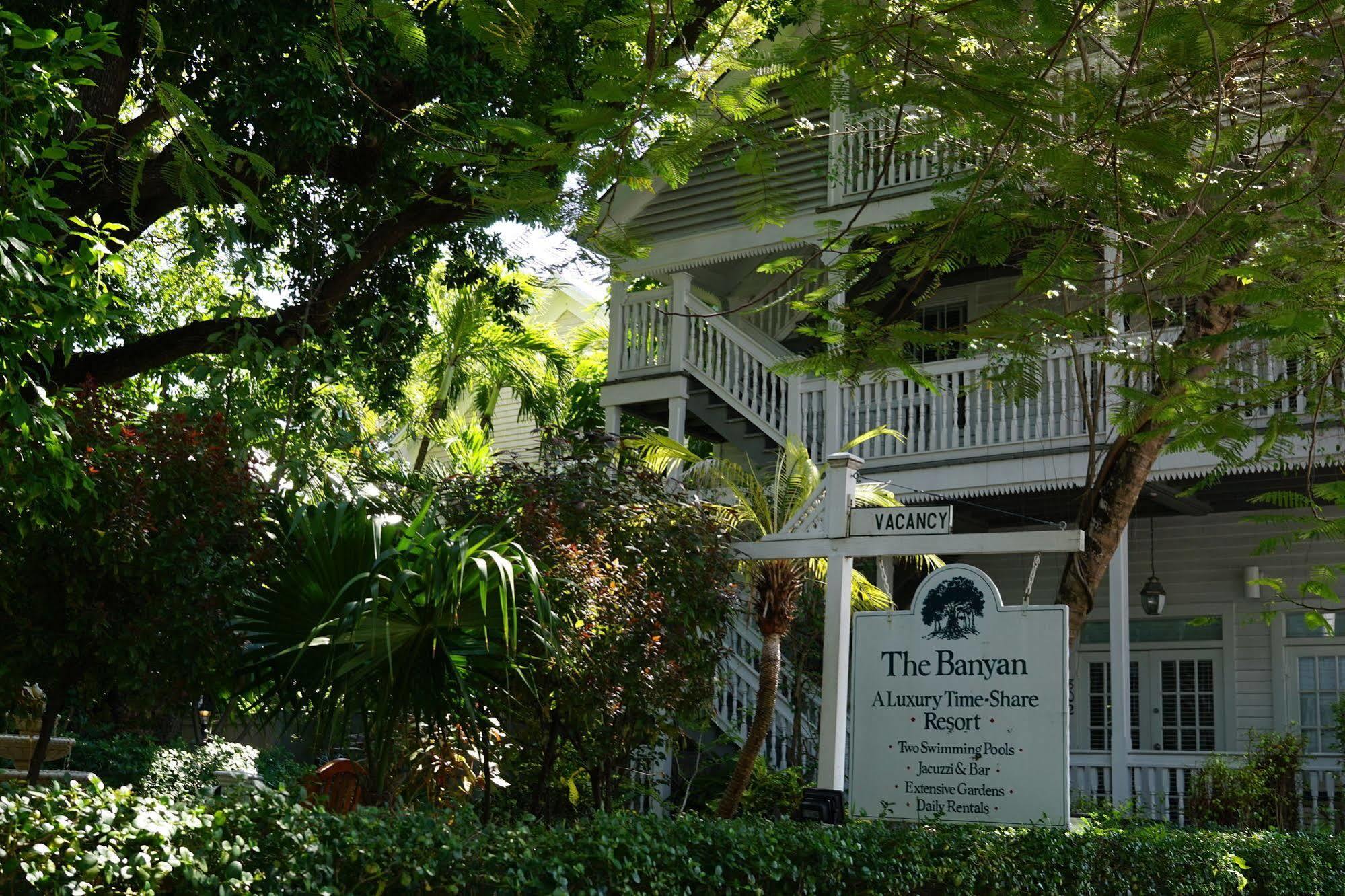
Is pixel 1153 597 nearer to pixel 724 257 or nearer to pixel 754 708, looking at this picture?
pixel 754 708

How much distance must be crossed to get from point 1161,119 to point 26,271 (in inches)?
194

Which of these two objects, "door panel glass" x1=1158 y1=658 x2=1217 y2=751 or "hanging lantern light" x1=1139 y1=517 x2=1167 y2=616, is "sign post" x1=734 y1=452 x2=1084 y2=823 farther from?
"door panel glass" x1=1158 y1=658 x2=1217 y2=751

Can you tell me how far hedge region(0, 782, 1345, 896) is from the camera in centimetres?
357

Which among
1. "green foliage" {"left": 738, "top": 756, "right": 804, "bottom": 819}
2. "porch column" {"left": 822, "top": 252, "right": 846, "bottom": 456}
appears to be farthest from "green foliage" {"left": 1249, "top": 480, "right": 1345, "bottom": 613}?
"porch column" {"left": 822, "top": 252, "right": 846, "bottom": 456}

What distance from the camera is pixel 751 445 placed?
1549cm

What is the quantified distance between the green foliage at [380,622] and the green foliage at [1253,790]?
7.82 meters

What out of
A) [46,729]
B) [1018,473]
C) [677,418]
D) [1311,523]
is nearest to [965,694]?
[1311,523]

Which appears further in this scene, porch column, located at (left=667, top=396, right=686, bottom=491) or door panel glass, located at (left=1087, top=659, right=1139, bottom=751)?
door panel glass, located at (left=1087, top=659, right=1139, bottom=751)

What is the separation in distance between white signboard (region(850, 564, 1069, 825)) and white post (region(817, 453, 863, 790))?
867mm

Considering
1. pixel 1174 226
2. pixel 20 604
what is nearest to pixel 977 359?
pixel 1174 226

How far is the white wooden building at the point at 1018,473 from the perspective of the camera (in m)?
13.4

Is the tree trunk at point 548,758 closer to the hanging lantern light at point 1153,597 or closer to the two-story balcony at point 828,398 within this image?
the two-story balcony at point 828,398

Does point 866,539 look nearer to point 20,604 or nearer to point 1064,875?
point 1064,875

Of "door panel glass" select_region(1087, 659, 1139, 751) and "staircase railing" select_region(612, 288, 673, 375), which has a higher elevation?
"staircase railing" select_region(612, 288, 673, 375)
